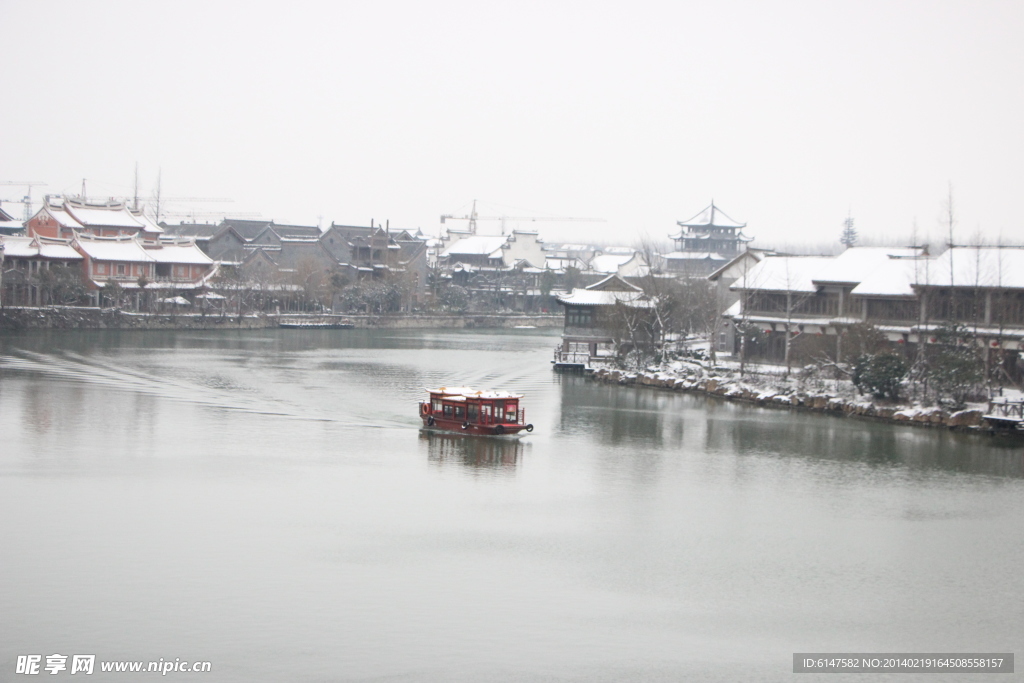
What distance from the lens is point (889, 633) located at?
9.55 meters

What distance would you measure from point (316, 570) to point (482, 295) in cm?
4575

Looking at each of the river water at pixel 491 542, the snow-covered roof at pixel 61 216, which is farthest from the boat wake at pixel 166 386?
the snow-covered roof at pixel 61 216

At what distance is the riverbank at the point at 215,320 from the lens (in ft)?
123

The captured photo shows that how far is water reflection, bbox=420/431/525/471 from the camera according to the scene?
52.5ft

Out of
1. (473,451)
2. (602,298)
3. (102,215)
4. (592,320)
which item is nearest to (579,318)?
(592,320)

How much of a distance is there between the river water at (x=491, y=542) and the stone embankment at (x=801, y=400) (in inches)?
20.9

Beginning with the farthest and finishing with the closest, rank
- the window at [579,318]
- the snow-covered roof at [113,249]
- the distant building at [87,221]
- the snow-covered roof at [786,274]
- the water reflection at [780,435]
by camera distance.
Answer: the distant building at [87,221] < the snow-covered roof at [113,249] < the window at [579,318] < the snow-covered roof at [786,274] < the water reflection at [780,435]

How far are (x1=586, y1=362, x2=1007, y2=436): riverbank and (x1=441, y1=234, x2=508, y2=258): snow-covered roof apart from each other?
34057 millimetres

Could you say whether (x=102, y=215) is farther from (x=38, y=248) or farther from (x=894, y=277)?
(x=894, y=277)

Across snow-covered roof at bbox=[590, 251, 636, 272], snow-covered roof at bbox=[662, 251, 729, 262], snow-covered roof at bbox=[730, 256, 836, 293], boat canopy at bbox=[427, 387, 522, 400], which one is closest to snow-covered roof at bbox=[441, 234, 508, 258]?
snow-covered roof at bbox=[590, 251, 636, 272]

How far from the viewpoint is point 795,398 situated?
2247 cm

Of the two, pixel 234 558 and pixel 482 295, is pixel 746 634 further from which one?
pixel 482 295

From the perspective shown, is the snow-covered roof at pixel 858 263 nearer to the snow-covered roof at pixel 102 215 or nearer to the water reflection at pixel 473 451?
the water reflection at pixel 473 451

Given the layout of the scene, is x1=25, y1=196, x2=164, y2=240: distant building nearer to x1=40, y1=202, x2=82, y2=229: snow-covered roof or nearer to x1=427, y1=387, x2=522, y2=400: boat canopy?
x1=40, y1=202, x2=82, y2=229: snow-covered roof
